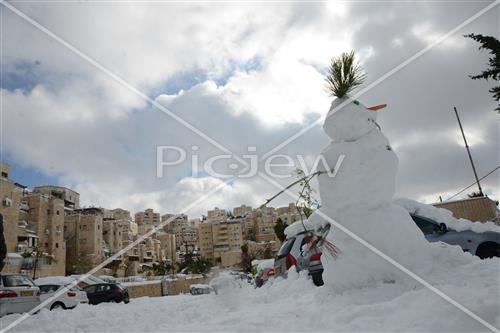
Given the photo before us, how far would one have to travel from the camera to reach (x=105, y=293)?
59.8 feet

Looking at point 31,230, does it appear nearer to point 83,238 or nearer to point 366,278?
point 83,238

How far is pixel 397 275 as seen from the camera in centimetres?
427

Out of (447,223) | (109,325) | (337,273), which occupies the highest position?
(447,223)

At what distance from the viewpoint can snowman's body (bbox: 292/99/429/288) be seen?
446 centimetres

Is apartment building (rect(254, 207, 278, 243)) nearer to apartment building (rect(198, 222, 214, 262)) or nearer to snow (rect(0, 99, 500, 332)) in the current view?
apartment building (rect(198, 222, 214, 262))

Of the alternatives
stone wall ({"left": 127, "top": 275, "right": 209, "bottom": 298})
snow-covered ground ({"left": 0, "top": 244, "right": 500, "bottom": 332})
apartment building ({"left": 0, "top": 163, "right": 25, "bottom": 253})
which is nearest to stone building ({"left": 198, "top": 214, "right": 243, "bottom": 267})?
stone wall ({"left": 127, "top": 275, "right": 209, "bottom": 298})

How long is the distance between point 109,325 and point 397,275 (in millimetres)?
4476

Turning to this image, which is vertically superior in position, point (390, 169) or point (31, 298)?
point (390, 169)

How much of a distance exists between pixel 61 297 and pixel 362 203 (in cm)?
1310

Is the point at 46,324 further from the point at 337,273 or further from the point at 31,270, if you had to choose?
the point at 31,270

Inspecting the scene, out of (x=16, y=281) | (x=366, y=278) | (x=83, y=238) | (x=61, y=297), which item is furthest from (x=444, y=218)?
(x=83, y=238)

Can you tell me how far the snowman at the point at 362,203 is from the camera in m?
4.45

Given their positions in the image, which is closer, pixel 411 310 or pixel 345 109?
pixel 411 310

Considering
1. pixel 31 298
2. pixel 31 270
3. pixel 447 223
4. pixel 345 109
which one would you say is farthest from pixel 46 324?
pixel 31 270
